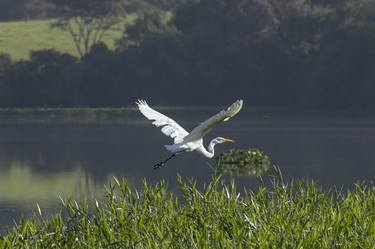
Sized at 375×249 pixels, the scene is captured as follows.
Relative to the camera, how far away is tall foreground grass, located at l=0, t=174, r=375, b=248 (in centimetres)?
1217

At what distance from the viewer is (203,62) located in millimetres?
84750

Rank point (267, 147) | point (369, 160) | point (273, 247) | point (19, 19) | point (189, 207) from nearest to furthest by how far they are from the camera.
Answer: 1. point (273, 247)
2. point (189, 207)
3. point (369, 160)
4. point (267, 147)
5. point (19, 19)

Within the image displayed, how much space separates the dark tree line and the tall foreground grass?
6677cm

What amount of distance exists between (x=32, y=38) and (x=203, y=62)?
19850mm

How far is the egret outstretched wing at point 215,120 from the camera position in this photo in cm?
1440

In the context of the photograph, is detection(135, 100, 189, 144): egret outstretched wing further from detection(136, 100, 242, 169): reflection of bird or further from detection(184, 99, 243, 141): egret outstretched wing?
detection(184, 99, 243, 141): egret outstretched wing

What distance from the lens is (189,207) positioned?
1384 centimetres

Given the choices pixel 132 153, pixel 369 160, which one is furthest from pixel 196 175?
pixel 132 153

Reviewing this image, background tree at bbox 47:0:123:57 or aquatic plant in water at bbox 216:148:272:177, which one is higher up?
background tree at bbox 47:0:123:57

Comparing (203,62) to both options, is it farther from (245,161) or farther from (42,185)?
(42,185)

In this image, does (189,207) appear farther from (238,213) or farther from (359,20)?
(359,20)

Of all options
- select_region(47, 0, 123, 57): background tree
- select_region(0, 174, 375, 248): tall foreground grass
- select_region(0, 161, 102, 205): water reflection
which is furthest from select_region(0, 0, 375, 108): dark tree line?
select_region(0, 174, 375, 248): tall foreground grass

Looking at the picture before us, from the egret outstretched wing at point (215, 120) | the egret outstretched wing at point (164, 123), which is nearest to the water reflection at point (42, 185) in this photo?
the egret outstretched wing at point (164, 123)

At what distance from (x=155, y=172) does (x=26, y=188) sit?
17.8ft
